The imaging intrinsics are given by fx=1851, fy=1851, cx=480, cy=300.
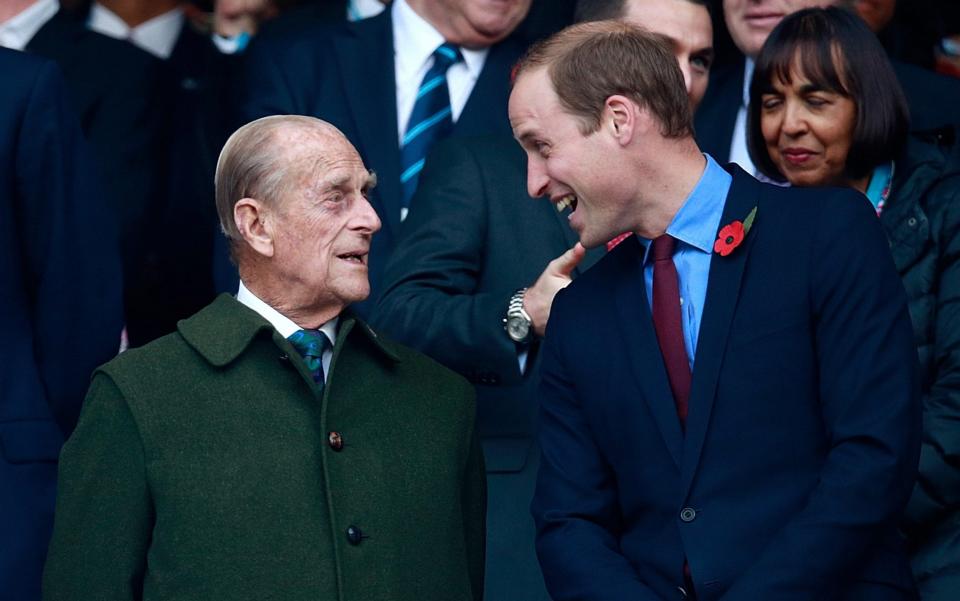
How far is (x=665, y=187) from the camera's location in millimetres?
3443

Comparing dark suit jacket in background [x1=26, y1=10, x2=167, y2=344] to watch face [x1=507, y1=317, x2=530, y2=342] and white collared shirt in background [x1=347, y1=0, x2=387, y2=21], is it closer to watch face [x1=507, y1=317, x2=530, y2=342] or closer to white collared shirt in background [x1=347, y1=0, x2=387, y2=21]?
white collared shirt in background [x1=347, y1=0, x2=387, y2=21]

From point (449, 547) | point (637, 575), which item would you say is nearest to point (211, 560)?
point (449, 547)

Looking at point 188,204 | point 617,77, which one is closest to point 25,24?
point 188,204

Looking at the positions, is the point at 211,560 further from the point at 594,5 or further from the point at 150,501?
the point at 594,5

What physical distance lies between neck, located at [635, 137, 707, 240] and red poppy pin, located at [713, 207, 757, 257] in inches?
4.4

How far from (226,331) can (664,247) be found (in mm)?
838

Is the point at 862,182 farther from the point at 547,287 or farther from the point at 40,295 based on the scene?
the point at 40,295

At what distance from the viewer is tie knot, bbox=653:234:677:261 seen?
3.44 m

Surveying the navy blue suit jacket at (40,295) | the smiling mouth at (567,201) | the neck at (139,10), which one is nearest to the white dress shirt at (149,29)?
the neck at (139,10)

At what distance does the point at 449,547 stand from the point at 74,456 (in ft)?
2.37

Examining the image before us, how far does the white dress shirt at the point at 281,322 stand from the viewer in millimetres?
3568

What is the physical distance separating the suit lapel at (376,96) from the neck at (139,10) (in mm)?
1125

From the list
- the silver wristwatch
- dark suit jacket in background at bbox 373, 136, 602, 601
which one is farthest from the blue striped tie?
the silver wristwatch

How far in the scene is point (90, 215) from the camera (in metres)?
4.03
